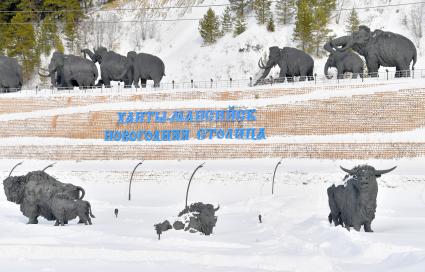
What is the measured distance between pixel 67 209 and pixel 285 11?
53.3 meters

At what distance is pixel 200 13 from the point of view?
8019 centimetres

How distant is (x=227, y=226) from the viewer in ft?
74.9

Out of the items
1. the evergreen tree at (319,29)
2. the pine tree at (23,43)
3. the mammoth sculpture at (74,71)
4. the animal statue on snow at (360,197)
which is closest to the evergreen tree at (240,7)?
the evergreen tree at (319,29)

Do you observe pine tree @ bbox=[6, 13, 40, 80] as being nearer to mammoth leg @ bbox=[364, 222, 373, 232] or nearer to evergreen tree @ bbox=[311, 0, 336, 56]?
evergreen tree @ bbox=[311, 0, 336, 56]

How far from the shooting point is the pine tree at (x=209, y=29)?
2813 inches

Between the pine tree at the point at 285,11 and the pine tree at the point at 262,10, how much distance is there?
3.91 ft

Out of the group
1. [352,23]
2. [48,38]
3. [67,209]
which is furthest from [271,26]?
[67,209]

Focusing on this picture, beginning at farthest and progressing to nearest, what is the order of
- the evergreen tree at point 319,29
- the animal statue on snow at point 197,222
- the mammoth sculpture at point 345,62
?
the evergreen tree at point 319,29 < the mammoth sculpture at point 345,62 < the animal statue on snow at point 197,222

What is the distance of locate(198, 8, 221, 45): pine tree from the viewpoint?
7144cm

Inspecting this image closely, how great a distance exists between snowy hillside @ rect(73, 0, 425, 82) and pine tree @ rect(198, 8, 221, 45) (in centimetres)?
67

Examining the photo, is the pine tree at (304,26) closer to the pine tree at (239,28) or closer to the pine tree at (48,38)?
the pine tree at (239,28)

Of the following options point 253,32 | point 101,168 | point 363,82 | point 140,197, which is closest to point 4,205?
point 140,197

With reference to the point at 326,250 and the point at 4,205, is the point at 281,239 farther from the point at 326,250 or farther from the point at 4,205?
the point at 4,205

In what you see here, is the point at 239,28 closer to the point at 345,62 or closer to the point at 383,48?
the point at 345,62
